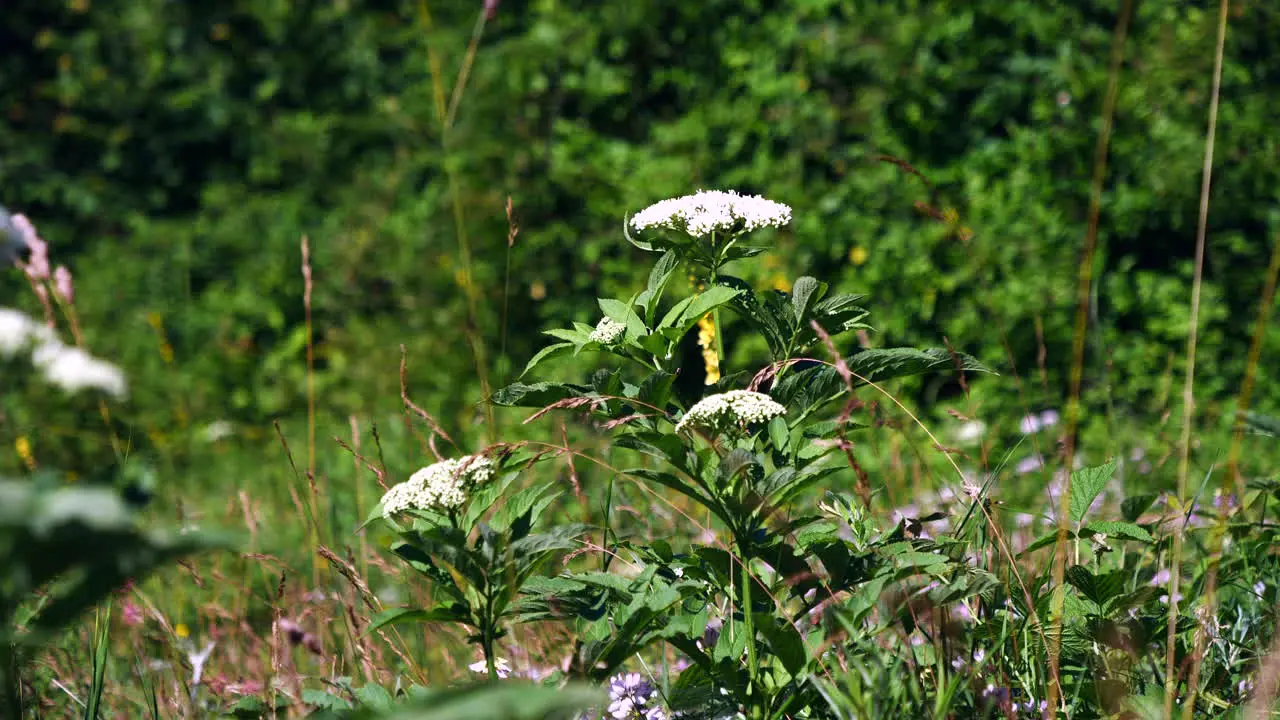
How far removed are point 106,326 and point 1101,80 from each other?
14.7 feet

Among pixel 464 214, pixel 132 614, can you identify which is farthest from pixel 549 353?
pixel 464 214

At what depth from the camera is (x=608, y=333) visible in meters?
1.22

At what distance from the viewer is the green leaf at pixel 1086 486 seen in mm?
1383

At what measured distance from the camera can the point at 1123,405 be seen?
329 centimetres

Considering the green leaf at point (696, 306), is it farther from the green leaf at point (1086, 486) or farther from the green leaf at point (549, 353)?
the green leaf at point (1086, 486)

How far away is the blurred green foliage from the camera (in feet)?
11.1

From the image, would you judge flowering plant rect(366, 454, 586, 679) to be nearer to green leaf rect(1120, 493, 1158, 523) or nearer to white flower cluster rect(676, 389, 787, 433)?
white flower cluster rect(676, 389, 787, 433)

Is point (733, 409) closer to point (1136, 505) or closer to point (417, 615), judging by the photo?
point (417, 615)

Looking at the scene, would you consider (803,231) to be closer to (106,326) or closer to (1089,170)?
(1089,170)

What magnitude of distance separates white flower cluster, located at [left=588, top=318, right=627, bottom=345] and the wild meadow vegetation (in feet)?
0.04

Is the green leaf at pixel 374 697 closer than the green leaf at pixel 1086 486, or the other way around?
the green leaf at pixel 374 697

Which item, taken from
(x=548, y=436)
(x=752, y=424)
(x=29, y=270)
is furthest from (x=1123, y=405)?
(x=29, y=270)

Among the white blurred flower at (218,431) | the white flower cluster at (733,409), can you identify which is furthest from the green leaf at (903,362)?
the white blurred flower at (218,431)

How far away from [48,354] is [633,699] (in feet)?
3.57
